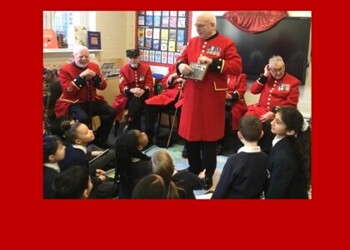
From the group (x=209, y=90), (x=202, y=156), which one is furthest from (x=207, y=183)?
(x=209, y=90)

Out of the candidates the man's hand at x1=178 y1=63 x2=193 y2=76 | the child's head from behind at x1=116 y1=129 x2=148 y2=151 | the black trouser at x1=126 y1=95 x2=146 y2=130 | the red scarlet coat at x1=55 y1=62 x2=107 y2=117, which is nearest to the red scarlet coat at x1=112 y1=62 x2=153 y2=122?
the black trouser at x1=126 y1=95 x2=146 y2=130

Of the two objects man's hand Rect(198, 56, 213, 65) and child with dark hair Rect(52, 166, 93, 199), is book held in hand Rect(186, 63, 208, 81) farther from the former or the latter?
child with dark hair Rect(52, 166, 93, 199)

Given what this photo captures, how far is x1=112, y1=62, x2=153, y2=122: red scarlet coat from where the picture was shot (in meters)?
4.11

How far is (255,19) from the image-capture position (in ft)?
13.8

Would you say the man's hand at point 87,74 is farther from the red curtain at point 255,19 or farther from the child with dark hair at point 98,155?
the red curtain at point 255,19

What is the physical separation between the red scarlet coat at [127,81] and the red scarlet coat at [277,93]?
123 cm

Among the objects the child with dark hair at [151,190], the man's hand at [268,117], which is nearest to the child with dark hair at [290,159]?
the child with dark hair at [151,190]

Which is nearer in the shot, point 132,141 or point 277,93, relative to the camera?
point 132,141

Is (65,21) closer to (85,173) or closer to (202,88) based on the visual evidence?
(202,88)

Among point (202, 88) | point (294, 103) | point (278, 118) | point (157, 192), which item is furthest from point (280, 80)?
point (157, 192)

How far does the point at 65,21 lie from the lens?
450cm

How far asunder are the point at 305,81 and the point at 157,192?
292cm

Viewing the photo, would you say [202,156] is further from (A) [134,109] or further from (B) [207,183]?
(A) [134,109]

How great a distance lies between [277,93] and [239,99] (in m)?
0.45
